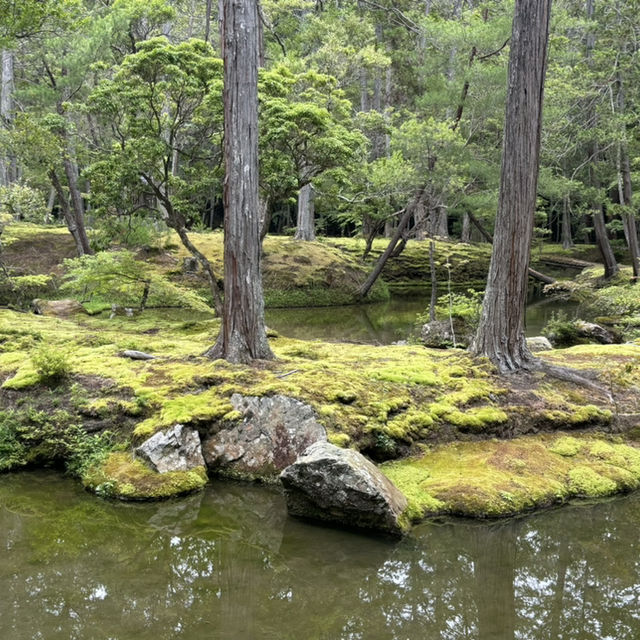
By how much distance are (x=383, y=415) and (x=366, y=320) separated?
1103cm

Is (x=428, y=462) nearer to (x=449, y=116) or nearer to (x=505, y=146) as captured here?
(x=505, y=146)

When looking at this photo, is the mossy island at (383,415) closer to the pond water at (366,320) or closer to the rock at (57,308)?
the rock at (57,308)

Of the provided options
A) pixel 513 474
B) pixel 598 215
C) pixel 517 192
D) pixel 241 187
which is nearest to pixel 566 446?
pixel 513 474

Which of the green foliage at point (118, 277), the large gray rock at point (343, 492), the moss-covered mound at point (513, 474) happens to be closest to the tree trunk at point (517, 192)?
the moss-covered mound at point (513, 474)

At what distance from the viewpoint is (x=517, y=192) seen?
278 inches

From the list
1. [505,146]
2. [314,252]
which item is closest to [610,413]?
[505,146]

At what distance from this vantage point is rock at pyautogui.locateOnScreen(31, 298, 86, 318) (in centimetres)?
1288

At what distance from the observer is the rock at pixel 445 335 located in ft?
37.8

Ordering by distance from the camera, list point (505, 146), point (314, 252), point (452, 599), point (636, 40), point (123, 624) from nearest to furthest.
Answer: point (123, 624), point (452, 599), point (505, 146), point (636, 40), point (314, 252)

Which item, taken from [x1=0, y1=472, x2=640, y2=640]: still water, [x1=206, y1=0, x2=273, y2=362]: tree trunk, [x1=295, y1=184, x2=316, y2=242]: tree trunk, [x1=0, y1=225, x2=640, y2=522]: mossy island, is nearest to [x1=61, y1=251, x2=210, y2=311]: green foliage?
[x1=0, y1=225, x2=640, y2=522]: mossy island

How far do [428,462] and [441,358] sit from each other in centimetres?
251

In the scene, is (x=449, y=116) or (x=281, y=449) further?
(x=449, y=116)

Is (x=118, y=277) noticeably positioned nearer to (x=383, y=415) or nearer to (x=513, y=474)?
(x=383, y=415)

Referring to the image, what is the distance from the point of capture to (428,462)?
5.88m
